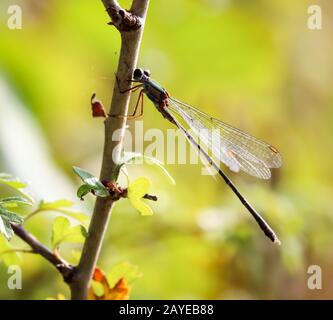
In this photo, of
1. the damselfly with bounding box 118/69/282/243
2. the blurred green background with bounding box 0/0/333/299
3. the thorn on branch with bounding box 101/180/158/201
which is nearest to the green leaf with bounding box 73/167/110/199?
the thorn on branch with bounding box 101/180/158/201

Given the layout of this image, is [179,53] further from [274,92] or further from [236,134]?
[236,134]

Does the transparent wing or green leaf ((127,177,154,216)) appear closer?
green leaf ((127,177,154,216))

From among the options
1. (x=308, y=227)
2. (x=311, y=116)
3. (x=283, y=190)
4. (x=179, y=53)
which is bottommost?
(x=308, y=227)

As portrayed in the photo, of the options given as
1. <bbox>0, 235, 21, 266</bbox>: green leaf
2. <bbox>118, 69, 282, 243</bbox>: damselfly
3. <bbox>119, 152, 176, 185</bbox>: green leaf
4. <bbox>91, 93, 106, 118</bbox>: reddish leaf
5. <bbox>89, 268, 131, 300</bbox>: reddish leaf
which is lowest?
<bbox>89, 268, 131, 300</bbox>: reddish leaf

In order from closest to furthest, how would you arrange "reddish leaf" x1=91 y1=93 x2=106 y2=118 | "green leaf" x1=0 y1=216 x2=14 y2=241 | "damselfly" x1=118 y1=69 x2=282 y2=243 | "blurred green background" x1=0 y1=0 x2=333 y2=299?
1. "green leaf" x1=0 y1=216 x2=14 y2=241
2. "reddish leaf" x1=91 y1=93 x2=106 y2=118
3. "damselfly" x1=118 y1=69 x2=282 y2=243
4. "blurred green background" x1=0 y1=0 x2=333 y2=299

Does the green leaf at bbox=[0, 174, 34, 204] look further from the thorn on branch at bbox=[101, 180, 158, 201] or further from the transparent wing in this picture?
the transparent wing

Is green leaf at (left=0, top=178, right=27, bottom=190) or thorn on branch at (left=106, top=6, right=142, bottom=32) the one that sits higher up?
thorn on branch at (left=106, top=6, right=142, bottom=32)
